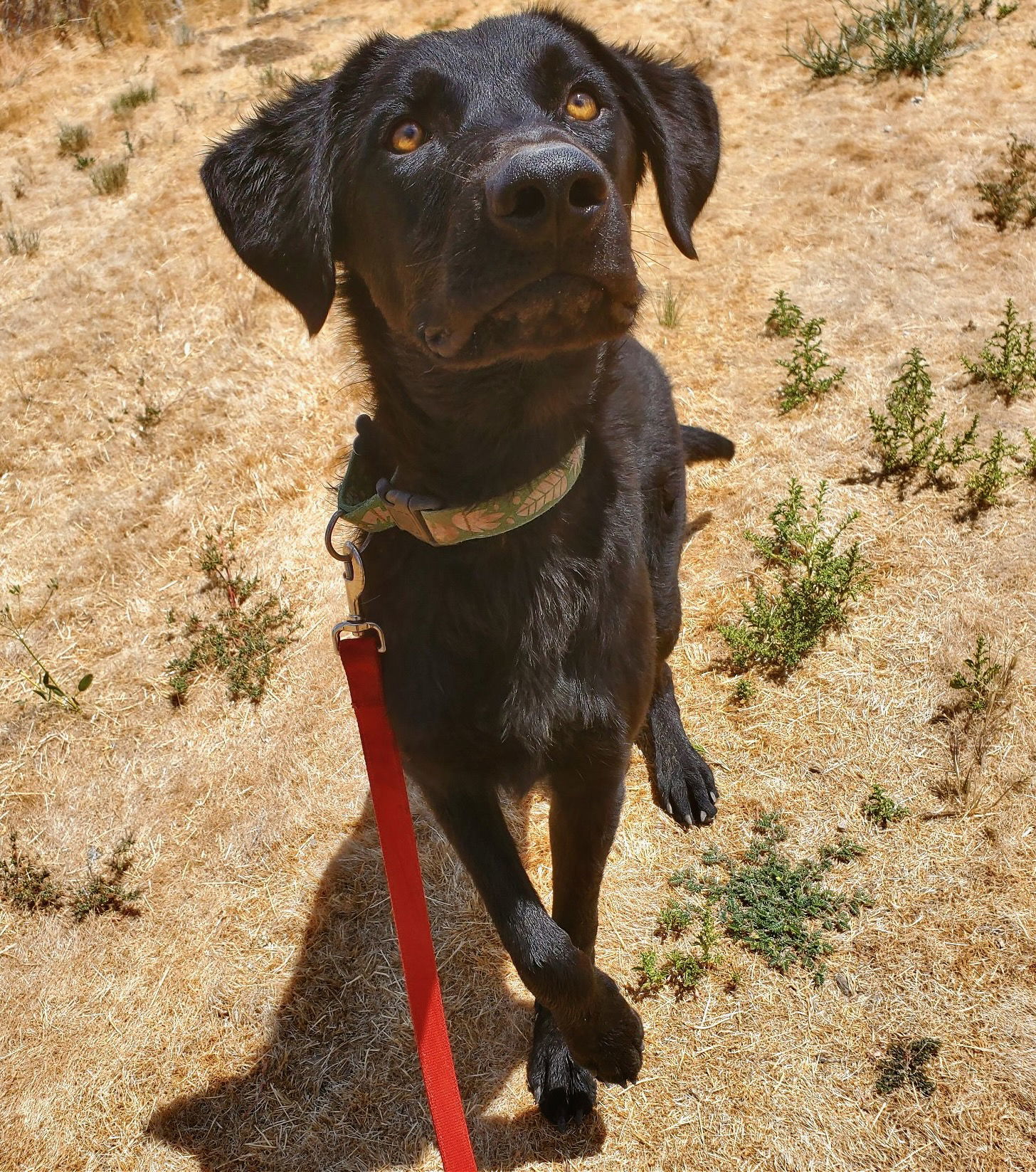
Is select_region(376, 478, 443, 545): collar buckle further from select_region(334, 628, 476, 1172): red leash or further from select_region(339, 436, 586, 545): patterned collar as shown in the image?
select_region(334, 628, 476, 1172): red leash

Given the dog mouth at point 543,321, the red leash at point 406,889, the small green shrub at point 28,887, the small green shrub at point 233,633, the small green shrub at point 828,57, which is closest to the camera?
the dog mouth at point 543,321

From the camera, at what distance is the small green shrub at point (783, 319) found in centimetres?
427

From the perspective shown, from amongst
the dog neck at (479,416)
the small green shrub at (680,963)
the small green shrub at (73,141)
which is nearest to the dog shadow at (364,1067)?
the small green shrub at (680,963)

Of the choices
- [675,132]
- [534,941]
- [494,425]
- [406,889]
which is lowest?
[534,941]

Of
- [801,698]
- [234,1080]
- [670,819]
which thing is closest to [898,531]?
[801,698]

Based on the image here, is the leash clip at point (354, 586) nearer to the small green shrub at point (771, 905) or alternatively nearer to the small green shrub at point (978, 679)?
the small green shrub at point (771, 905)

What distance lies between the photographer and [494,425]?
75.4 inches

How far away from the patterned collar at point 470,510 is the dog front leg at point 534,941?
53cm

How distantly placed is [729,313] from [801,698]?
2.34 meters

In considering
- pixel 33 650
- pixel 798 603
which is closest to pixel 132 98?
pixel 33 650

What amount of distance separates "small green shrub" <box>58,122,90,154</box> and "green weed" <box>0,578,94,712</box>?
4.12m

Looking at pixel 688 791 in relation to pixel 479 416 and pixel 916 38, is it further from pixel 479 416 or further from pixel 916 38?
pixel 916 38

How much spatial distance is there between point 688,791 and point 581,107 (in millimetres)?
1850

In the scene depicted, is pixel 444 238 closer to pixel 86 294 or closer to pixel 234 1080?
pixel 234 1080
